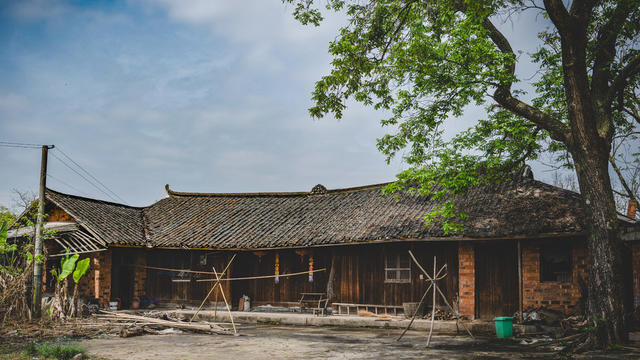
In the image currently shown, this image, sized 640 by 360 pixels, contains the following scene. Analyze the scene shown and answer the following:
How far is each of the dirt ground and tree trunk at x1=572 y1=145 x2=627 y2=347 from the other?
1.06 metres

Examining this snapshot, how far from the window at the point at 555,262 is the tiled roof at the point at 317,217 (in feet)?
3.28

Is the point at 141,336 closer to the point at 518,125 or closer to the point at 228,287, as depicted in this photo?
the point at 228,287

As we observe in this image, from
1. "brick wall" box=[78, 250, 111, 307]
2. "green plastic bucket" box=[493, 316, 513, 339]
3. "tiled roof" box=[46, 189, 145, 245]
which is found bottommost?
"green plastic bucket" box=[493, 316, 513, 339]

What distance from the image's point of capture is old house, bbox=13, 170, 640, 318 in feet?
46.2

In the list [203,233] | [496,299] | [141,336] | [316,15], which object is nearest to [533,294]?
[496,299]

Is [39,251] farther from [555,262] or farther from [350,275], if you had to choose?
[555,262]

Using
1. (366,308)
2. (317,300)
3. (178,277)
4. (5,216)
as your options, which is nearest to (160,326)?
(317,300)

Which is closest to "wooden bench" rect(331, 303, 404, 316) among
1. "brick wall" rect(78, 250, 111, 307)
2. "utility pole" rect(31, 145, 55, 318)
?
"brick wall" rect(78, 250, 111, 307)

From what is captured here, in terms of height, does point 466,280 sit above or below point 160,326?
above

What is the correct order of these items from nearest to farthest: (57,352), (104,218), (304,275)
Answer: (57,352) < (304,275) < (104,218)

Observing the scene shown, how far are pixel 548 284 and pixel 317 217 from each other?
29.4ft

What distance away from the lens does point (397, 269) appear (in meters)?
16.9

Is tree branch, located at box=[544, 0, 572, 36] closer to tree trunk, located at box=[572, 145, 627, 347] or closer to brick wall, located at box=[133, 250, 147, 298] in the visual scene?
tree trunk, located at box=[572, 145, 627, 347]

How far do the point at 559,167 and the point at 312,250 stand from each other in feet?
28.4
